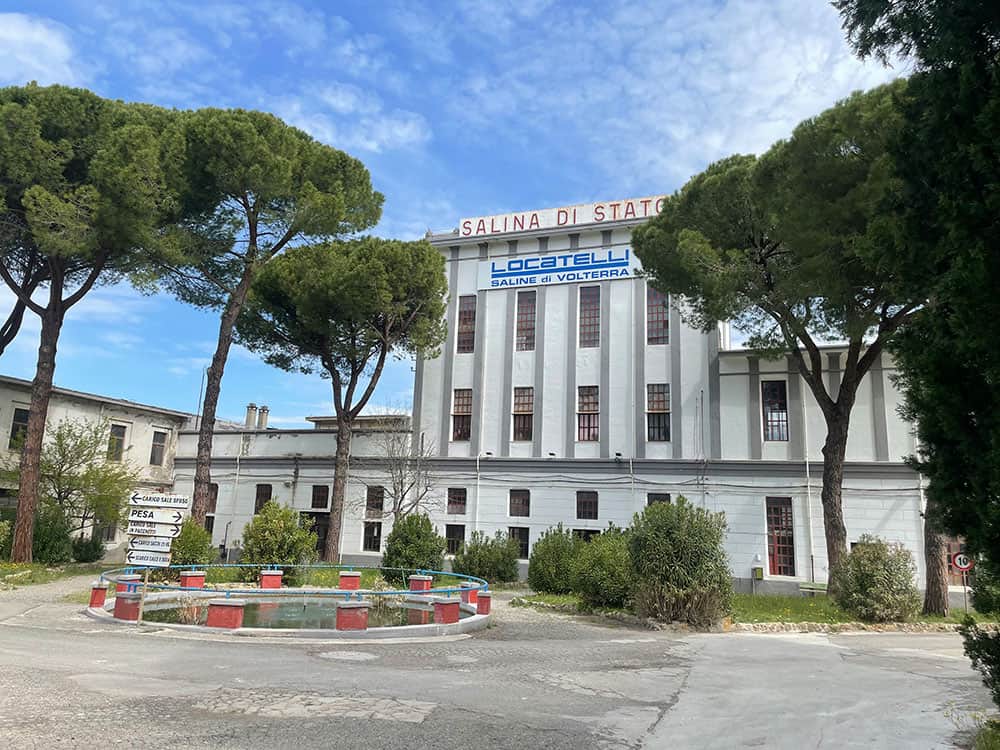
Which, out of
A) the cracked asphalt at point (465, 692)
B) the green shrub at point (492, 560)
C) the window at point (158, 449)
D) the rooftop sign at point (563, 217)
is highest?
the rooftop sign at point (563, 217)

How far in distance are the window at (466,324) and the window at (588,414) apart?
4952mm

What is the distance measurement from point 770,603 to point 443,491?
12.9 metres

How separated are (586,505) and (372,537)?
864 centimetres

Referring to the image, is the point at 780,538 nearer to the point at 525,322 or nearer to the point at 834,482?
the point at 834,482

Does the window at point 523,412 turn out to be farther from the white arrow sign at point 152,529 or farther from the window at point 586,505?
the white arrow sign at point 152,529

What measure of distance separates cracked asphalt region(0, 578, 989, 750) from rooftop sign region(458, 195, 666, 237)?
17.8m

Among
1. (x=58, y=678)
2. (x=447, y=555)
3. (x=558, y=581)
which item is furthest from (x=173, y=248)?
(x=58, y=678)

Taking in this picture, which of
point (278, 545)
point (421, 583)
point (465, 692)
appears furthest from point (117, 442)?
point (465, 692)

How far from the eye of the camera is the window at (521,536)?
26.0m

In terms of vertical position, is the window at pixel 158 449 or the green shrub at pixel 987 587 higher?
the window at pixel 158 449

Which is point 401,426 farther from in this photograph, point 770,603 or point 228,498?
point 770,603

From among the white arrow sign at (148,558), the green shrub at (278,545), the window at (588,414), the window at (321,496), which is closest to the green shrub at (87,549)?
the window at (321,496)

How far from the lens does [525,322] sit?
1102 inches

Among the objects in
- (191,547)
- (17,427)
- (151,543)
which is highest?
(17,427)
